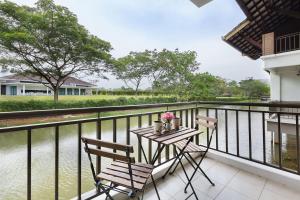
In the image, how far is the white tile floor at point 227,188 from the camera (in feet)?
6.00

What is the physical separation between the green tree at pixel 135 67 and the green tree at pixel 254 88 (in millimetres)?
16021

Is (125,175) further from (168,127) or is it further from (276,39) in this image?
(276,39)

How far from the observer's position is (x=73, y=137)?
873 centimetres

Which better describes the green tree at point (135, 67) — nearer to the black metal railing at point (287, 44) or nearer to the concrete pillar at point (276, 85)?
the concrete pillar at point (276, 85)

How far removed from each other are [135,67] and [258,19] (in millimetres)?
15061

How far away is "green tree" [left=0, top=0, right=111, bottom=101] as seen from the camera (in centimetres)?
1133

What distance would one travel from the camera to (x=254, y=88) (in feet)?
85.9

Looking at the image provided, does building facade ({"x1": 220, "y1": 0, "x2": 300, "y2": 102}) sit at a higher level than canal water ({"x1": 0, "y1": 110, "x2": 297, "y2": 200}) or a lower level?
higher

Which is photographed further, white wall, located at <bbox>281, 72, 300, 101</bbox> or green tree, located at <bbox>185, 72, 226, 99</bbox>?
green tree, located at <bbox>185, 72, 226, 99</bbox>

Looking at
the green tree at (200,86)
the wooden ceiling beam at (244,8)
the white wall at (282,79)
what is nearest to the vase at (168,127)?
the wooden ceiling beam at (244,8)

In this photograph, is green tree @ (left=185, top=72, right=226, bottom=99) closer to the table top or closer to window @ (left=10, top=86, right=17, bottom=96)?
the table top

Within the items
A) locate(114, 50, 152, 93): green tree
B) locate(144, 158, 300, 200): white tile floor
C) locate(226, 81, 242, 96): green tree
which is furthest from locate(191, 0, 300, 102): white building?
locate(226, 81, 242, 96): green tree

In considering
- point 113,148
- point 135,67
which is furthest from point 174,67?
point 113,148

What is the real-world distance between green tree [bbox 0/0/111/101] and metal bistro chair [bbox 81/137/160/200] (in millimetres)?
13117
